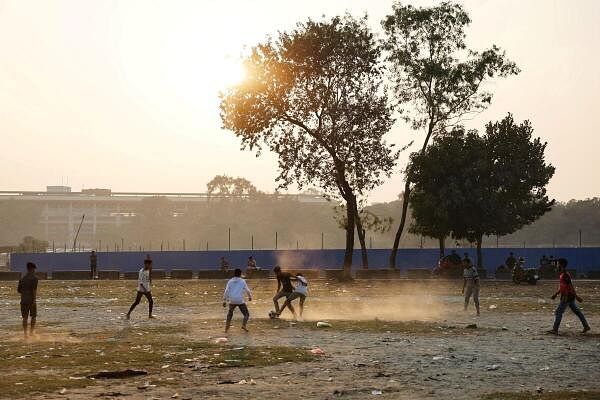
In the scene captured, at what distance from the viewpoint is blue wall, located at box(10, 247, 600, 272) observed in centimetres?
7169

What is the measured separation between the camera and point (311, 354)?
17.6 meters

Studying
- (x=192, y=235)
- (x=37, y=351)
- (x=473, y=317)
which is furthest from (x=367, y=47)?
(x=192, y=235)

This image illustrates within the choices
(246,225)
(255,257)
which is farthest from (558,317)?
(246,225)

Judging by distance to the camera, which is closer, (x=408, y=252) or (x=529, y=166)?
(x=529, y=166)

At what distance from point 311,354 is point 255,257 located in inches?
2237

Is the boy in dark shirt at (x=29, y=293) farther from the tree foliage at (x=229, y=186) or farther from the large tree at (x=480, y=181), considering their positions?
the tree foliage at (x=229, y=186)

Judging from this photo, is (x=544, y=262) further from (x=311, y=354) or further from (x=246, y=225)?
(x=246, y=225)

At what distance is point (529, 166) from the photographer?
207 feet

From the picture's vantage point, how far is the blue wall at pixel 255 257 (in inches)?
2822

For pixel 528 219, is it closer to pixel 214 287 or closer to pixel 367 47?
pixel 367 47

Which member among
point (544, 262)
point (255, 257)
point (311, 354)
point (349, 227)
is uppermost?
point (349, 227)

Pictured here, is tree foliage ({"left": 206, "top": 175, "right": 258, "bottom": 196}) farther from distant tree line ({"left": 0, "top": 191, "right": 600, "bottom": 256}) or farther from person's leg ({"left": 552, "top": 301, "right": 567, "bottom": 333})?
person's leg ({"left": 552, "top": 301, "right": 567, "bottom": 333})

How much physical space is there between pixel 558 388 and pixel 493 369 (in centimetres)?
212

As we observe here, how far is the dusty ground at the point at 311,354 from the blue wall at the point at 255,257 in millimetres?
39347
